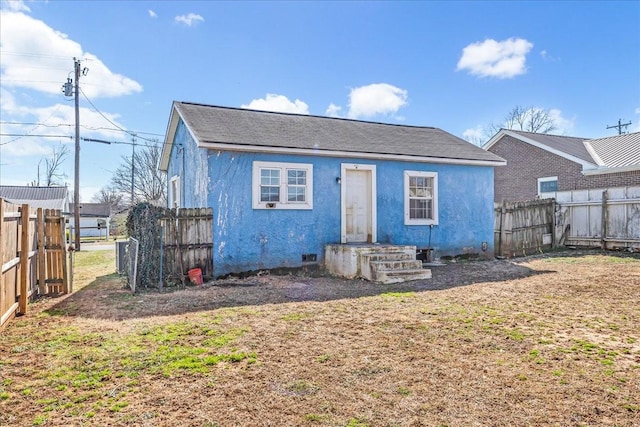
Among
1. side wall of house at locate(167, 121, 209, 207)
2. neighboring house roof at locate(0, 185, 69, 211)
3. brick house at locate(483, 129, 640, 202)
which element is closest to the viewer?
side wall of house at locate(167, 121, 209, 207)

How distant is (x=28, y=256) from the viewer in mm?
6340

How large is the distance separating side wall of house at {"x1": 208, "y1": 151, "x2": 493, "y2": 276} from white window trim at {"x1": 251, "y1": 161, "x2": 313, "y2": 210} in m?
0.11

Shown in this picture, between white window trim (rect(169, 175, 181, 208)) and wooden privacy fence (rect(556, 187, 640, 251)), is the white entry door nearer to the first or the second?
white window trim (rect(169, 175, 181, 208))

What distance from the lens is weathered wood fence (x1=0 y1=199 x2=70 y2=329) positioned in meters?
5.27

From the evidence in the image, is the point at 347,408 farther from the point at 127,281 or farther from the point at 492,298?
the point at 127,281

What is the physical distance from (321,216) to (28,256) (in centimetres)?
636

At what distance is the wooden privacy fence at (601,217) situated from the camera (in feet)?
42.1

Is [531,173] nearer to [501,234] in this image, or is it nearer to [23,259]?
[501,234]

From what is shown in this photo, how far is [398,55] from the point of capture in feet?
55.9

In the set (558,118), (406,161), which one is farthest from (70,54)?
(558,118)

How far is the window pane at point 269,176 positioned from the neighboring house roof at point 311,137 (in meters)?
0.55

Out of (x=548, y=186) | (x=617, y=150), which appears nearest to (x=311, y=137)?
(x=548, y=186)

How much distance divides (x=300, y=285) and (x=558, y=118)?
4278cm

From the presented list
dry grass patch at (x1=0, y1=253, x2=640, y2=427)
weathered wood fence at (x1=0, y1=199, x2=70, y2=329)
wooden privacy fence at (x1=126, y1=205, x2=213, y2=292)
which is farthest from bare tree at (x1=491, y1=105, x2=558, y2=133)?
weathered wood fence at (x1=0, y1=199, x2=70, y2=329)
